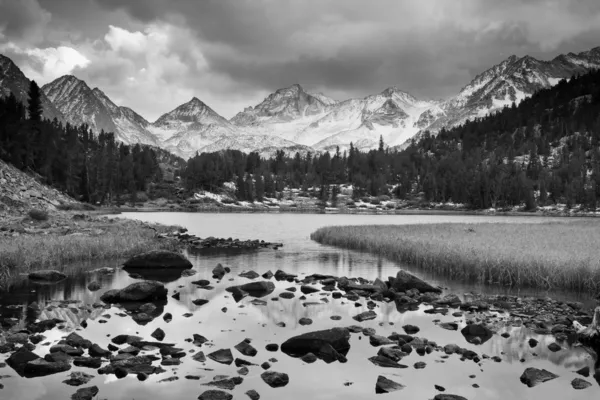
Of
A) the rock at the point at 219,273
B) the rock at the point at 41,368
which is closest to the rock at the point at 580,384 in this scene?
the rock at the point at 41,368

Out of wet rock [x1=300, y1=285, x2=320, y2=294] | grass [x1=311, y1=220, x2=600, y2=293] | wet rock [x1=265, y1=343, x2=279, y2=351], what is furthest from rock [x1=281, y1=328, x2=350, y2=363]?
grass [x1=311, y1=220, x2=600, y2=293]

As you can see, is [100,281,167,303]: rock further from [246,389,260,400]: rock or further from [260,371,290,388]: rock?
[246,389,260,400]: rock

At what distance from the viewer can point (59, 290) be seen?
2808cm

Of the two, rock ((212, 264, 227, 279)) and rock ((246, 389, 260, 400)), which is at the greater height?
rock ((246, 389, 260, 400))

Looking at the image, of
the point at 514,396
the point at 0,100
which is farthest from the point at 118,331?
the point at 0,100

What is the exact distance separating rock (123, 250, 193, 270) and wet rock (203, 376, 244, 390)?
2596 cm

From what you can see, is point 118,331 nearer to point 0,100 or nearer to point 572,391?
point 572,391

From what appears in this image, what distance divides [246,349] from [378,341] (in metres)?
5.34

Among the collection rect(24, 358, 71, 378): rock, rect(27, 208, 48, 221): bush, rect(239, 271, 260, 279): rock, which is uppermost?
rect(27, 208, 48, 221): bush

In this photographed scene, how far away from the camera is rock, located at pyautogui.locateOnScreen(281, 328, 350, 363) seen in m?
17.2

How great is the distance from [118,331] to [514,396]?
15.2 metres

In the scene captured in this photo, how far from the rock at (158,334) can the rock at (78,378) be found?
4.14 meters

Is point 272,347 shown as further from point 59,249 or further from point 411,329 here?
point 59,249

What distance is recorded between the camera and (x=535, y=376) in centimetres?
1511
